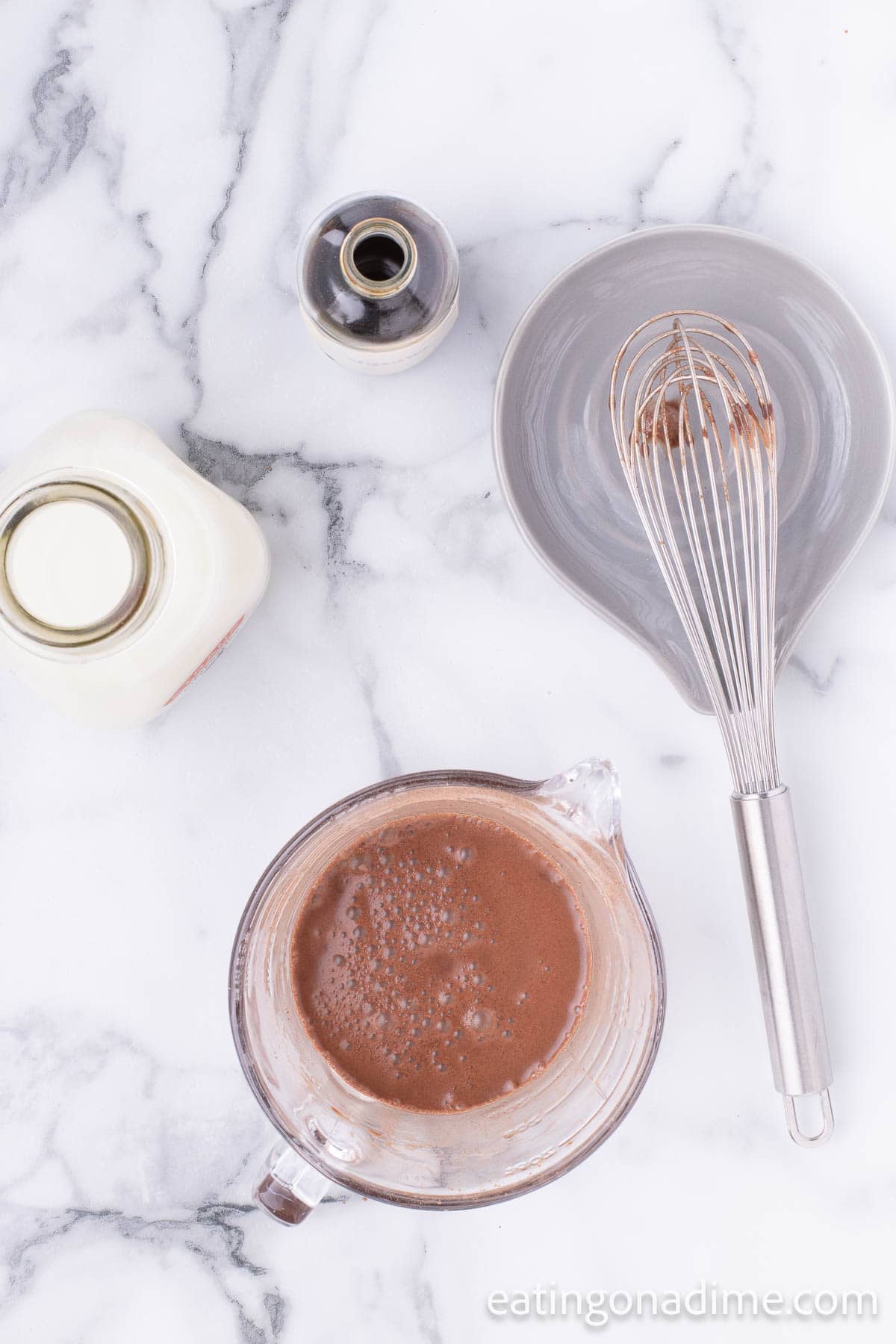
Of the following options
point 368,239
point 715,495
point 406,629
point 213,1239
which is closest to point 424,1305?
point 213,1239

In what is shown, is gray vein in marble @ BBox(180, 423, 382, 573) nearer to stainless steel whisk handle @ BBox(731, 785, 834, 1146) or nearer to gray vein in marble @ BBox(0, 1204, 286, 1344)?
stainless steel whisk handle @ BBox(731, 785, 834, 1146)

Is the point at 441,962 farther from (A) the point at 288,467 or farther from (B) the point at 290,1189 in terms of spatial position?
(A) the point at 288,467

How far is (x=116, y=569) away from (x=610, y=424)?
0.33 meters

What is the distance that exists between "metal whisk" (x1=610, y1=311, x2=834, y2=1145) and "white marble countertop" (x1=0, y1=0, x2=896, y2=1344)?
5 centimetres

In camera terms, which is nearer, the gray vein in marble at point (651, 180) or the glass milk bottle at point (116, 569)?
the glass milk bottle at point (116, 569)

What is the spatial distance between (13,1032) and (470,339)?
567mm

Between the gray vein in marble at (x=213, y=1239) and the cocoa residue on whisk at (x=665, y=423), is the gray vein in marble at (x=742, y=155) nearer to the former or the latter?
the cocoa residue on whisk at (x=665, y=423)

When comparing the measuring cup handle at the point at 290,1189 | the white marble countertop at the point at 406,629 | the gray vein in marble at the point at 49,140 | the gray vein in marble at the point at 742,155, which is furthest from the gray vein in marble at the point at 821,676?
the gray vein in marble at the point at 49,140

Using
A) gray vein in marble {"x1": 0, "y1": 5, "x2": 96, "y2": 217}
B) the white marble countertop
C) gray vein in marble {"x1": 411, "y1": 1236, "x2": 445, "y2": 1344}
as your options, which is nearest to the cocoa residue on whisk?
the white marble countertop

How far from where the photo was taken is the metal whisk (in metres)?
0.66

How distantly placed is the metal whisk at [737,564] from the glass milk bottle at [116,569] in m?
0.26

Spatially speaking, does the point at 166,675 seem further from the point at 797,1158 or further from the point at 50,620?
the point at 797,1158

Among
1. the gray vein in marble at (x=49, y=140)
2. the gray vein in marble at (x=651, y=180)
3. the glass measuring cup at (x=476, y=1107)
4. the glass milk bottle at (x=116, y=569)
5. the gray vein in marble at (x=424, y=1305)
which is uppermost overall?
the gray vein in marble at (x=49, y=140)

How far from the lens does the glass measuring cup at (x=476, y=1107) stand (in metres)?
0.60
